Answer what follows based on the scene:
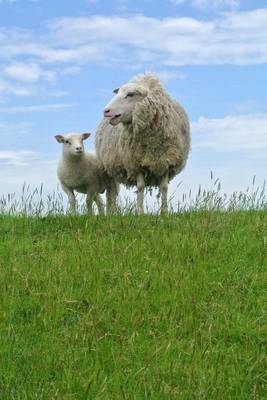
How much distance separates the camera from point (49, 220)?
11.2 metres

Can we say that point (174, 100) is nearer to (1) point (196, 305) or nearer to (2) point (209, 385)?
(1) point (196, 305)

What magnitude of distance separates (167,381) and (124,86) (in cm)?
868

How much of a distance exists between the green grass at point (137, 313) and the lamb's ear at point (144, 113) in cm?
320

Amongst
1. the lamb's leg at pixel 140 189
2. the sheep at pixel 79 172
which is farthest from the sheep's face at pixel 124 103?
the sheep at pixel 79 172

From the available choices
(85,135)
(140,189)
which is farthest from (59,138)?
(140,189)

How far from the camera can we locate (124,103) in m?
13.3

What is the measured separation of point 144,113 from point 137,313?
6.88 m

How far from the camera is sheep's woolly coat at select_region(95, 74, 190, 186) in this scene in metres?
13.0

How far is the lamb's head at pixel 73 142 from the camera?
14.0 meters

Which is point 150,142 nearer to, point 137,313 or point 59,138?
point 59,138

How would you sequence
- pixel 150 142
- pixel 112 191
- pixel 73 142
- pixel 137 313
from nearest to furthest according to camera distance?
pixel 137 313 < pixel 150 142 < pixel 73 142 < pixel 112 191

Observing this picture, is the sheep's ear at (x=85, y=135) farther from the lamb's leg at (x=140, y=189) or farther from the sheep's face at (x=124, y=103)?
the lamb's leg at (x=140, y=189)

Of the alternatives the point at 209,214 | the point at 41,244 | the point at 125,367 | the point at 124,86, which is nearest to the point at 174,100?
the point at 124,86

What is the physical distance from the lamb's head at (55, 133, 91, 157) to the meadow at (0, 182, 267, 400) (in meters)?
3.74
